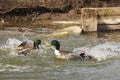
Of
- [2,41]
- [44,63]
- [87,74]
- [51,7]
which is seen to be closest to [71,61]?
[44,63]

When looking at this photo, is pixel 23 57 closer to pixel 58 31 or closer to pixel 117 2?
pixel 58 31

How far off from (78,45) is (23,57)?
90.9 inches

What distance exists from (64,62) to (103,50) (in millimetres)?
1493

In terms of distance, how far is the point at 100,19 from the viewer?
17625mm

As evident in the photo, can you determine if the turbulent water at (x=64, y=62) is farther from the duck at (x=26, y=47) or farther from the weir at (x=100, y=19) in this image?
the weir at (x=100, y=19)

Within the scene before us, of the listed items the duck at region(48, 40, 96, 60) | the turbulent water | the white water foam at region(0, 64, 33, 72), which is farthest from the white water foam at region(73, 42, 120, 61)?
the white water foam at region(0, 64, 33, 72)

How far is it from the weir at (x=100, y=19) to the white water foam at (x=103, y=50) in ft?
7.37

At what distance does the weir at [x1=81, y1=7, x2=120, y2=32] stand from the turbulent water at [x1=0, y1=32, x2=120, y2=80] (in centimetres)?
88

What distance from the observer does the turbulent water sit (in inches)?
454

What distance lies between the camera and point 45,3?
19.2 metres

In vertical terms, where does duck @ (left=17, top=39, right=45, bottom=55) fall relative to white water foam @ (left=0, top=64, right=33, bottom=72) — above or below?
below

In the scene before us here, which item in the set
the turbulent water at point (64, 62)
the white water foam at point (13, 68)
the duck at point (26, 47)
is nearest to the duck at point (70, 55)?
the turbulent water at point (64, 62)

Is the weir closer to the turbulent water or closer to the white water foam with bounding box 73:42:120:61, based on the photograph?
the turbulent water

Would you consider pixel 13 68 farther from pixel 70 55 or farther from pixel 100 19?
pixel 100 19
